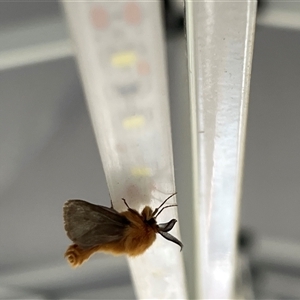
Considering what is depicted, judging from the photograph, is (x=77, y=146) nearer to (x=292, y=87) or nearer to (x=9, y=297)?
(x=292, y=87)

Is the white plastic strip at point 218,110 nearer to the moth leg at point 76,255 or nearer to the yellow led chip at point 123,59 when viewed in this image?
the yellow led chip at point 123,59

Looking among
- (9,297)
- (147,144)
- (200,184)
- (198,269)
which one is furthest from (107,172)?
(9,297)

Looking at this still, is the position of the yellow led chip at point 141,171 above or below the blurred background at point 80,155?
below

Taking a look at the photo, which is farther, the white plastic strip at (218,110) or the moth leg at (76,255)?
the moth leg at (76,255)

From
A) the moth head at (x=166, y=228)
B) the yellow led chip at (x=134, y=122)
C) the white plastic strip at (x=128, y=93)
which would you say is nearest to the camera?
the white plastic strip at (x=128, y=93)

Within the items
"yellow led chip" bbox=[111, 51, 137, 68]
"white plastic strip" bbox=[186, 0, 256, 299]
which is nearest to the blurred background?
"white plastic strip" bbox=[186, 0, 256, 299]

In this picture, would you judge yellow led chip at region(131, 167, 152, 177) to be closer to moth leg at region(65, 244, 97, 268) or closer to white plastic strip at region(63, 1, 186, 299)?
white plastic strip at region(63, 1, 186, 299)

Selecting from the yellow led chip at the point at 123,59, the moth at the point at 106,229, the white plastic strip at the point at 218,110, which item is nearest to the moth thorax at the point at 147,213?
the moth at the point at 106,229
